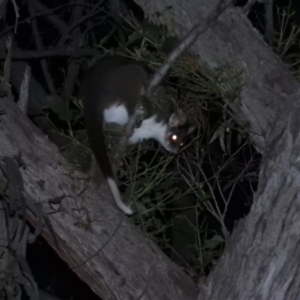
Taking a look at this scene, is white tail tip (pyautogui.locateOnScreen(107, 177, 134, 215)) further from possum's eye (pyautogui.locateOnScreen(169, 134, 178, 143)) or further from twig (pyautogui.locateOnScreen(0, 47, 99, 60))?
twig (pyautogui.locateOnScreen(0, 47, 99, 60))

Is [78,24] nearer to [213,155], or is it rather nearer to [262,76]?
[213,155]

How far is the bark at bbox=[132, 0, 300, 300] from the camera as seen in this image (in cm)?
272

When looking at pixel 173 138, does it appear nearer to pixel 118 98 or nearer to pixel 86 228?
pixel 118 98

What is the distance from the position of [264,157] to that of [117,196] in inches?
23.4

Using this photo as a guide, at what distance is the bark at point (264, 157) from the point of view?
2723 millimetres

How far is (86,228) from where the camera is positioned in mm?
3039

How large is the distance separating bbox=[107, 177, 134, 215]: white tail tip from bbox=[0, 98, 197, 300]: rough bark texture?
3cm

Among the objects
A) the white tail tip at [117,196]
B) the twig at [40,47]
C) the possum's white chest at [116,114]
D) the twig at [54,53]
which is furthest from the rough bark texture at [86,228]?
the twig at [40,47]

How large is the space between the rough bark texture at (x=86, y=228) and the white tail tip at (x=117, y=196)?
1.2 inches

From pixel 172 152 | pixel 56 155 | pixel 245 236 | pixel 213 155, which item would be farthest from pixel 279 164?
pixel 213 155

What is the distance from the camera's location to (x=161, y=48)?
3.04 meters

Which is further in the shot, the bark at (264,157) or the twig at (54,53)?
the twig at (54,53)

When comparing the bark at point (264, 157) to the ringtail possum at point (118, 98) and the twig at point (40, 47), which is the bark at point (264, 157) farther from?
the twig at point (40, 47)

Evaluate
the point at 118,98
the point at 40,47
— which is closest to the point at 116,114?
the point at 118,98
